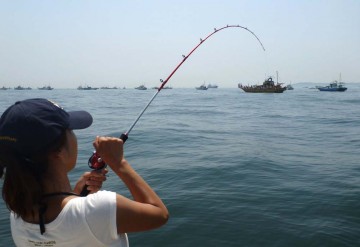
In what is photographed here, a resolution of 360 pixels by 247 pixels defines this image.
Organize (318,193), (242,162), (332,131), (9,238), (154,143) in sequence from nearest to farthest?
(9,238) < (318,193) < (242,162) < (154,143) < (332,131)

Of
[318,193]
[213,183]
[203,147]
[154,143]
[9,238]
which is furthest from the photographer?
[154,143]

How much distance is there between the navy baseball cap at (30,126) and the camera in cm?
168

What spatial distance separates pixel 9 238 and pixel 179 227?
108 inches

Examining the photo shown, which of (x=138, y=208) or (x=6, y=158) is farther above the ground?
(x=6, y=158)

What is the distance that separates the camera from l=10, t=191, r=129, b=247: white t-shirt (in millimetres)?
1694

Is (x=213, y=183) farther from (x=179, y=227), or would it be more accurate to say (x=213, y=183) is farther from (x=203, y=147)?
(x=203, y=147)

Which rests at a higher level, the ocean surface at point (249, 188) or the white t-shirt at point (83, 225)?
the white t-shirt at point (83, 225)

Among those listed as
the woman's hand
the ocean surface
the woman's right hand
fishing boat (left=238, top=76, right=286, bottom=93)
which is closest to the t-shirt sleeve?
the woman's right hand

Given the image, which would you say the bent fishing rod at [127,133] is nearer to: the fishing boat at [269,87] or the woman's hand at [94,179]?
the woman's hand at [94,179]

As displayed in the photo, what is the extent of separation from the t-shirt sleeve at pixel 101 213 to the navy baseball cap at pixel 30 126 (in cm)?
39

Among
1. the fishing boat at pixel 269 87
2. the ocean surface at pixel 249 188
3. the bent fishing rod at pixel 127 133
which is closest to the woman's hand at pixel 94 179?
the bent fishing rod at pixel 127 133

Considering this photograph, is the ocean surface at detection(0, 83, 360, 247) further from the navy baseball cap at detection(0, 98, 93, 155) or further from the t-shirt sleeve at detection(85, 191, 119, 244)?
the navy baseball cap at detection(0, 98, 93, 155)

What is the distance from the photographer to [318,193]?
7078mm

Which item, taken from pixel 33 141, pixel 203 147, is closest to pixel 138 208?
pixel 33 141
